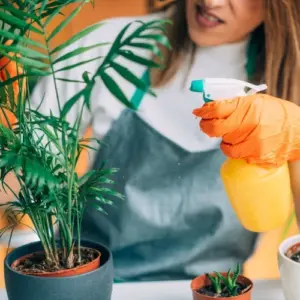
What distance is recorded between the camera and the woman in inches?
46.7

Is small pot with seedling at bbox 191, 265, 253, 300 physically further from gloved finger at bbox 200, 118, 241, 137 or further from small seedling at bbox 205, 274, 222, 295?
gloved finger at bbox 200, 118, 241, 137

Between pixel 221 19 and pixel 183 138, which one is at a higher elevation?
pixel 221 19

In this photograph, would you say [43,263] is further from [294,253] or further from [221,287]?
[294,253]

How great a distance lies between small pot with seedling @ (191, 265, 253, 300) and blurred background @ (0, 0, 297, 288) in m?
0.18

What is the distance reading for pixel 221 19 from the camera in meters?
1.18

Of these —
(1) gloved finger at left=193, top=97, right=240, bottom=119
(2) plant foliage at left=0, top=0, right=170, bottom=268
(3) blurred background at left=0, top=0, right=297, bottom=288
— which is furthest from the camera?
(3) blurred background at left=0, top=0, right=297, bottom=288

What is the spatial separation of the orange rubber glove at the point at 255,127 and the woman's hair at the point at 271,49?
16 cm

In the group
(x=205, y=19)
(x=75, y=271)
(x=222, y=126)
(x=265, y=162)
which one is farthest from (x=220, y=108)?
(x=75, y=271)

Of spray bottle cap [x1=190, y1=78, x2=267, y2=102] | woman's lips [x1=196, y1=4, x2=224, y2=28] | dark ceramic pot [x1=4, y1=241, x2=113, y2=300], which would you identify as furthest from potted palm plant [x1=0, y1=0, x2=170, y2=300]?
woman's lips [x1=196, y1=4, x2=224, y2=28]

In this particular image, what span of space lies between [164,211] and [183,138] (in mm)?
166

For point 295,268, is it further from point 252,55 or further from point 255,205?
point 252,55

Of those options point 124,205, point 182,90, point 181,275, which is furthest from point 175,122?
point 181,275

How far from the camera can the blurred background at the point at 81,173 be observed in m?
1.17

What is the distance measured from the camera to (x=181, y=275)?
126 centimetres
